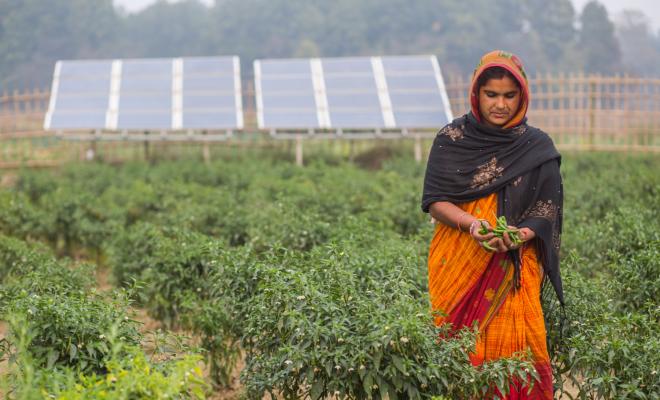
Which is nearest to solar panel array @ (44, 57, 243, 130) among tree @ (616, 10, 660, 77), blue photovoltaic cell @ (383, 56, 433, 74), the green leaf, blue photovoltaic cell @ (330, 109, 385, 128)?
→ blue photovoltaic cell @ (330, 109, 385, 128)

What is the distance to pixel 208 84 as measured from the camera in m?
→ 16.0

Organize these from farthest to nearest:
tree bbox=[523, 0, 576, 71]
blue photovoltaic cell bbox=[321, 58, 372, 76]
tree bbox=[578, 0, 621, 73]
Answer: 1. tree bbox=[523, 0, 576, 71]
2. tree bbox=[578, 0, 621, 73]
3. blue photovoltaic cell bbox=[321, 58, 372, 76]

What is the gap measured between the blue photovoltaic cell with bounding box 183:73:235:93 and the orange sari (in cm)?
1217

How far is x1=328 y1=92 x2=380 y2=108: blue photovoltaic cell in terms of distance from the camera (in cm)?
1499

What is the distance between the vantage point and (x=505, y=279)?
391cm

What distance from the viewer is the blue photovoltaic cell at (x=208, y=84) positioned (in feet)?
52.0

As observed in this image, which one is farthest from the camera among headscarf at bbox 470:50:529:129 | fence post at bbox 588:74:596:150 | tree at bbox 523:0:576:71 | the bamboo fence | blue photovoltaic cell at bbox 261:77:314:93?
tree at bbox 523:0:576:71

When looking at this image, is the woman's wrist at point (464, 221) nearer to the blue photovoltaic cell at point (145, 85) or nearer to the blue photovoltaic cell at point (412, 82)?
the blue photovoltaic cell at point (412, 82)

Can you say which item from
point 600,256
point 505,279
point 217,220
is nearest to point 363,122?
point 217,220

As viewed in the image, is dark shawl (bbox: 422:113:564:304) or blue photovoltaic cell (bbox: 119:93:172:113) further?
blue photovoltaic cell (bbox: 119:93:172:113)

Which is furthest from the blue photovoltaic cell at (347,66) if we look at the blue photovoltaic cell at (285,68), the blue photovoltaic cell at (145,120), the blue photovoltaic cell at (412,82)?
the blue photovoltaic cell at (145,120)

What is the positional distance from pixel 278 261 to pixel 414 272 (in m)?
0.79

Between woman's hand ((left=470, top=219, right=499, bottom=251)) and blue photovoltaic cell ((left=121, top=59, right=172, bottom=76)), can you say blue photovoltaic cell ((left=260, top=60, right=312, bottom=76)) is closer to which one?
blue photovoltaic cell ((left=121, top=59, right=172, bottom=76))

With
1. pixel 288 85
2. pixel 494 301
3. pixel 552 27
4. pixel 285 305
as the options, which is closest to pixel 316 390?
pixel 285 305
